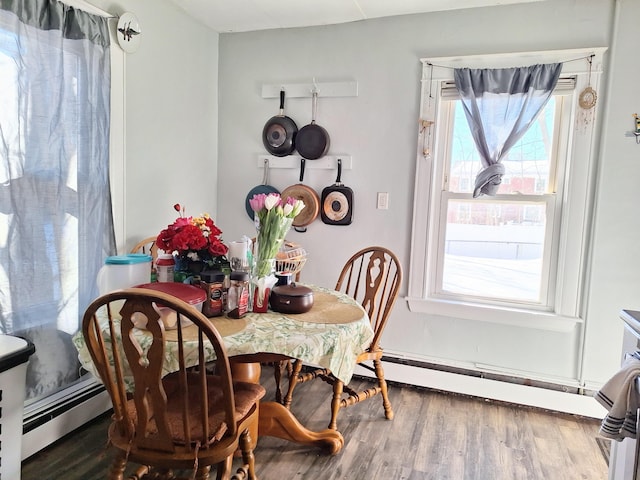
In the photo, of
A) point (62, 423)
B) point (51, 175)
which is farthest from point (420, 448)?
point (51, 175)

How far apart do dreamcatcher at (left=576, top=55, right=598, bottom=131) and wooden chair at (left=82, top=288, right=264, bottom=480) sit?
2254 millimetres

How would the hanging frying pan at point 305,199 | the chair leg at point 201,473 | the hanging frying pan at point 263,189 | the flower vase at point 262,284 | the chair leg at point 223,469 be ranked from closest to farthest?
1. the chair leg at point 201,473
2. the chair leg at point 223,469
3. the flower vase at point 262,284
4. the hanging frying pan at point 305,199
5. the hanging frying pan at point 263,189

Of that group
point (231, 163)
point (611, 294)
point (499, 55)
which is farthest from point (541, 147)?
point (231, 163)

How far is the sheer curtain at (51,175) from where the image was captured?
1.79 metres

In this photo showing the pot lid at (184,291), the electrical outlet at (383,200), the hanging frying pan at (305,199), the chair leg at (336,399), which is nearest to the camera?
the pot lid at (184,291)

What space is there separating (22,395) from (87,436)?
1.85 ft

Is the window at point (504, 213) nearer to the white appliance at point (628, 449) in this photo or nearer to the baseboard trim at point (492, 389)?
the baseboard trim at point (492, 389)

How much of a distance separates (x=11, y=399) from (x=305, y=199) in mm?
1881

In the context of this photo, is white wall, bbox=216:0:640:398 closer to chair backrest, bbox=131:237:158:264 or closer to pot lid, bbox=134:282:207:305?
chair backrest, bbox=131:237:158:264

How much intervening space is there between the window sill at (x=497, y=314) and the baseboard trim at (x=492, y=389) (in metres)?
0.37

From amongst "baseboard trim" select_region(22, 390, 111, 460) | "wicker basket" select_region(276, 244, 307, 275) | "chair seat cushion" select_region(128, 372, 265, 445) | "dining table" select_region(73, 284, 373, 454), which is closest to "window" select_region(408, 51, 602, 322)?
"wicker basket" select_region(276, 244, 307, 275)

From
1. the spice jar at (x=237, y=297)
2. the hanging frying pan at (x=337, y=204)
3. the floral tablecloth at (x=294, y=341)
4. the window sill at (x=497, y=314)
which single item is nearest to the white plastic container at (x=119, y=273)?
the floral tablecloth at (x=294, y=341)

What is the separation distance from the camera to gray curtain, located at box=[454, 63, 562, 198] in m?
2.45

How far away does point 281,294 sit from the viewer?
1.76 metres
